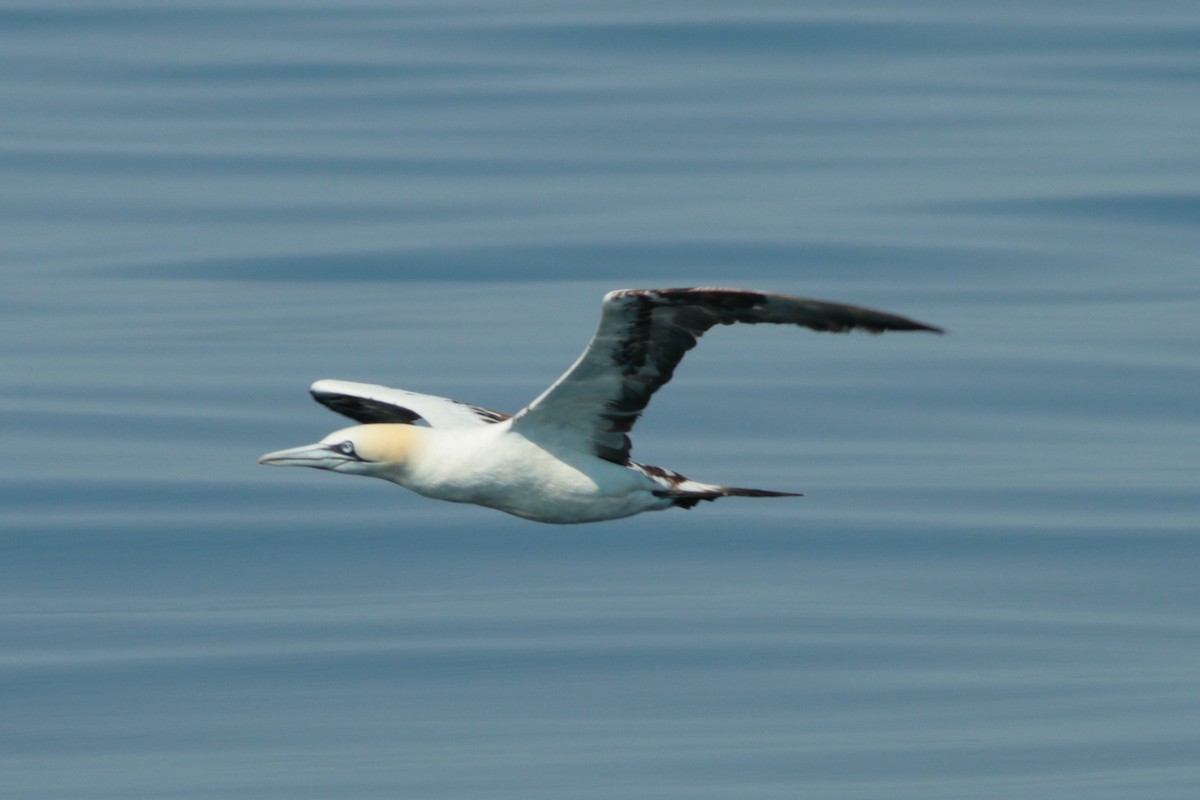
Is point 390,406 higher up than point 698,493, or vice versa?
point 390,406

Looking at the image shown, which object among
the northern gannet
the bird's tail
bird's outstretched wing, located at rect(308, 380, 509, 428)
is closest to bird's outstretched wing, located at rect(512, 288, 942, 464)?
the northern gannet

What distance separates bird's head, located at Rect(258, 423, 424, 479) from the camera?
13.0 m

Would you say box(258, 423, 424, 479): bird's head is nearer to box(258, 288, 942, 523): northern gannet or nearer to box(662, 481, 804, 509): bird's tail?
box(258, 288, 942, 523): northern gannet

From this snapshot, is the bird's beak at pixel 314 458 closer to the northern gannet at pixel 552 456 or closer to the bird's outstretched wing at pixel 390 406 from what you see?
the northern gannet at pixel 552 456

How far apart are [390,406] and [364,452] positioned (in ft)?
4.63

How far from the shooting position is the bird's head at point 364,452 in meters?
13.0

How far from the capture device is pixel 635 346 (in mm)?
12062

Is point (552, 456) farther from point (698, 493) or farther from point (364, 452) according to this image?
point (364, 452)

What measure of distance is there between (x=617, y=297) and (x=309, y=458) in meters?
2.46

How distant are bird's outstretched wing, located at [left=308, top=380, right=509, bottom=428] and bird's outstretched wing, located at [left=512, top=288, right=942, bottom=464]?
3.68 ft

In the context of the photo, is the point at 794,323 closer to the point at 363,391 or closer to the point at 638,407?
the point at 638,407

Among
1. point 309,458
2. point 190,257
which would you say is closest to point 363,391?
point 309,458

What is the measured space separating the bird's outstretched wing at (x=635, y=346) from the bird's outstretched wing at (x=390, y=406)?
112cm

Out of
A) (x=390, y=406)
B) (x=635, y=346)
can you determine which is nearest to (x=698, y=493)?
(x=635, y=346)
